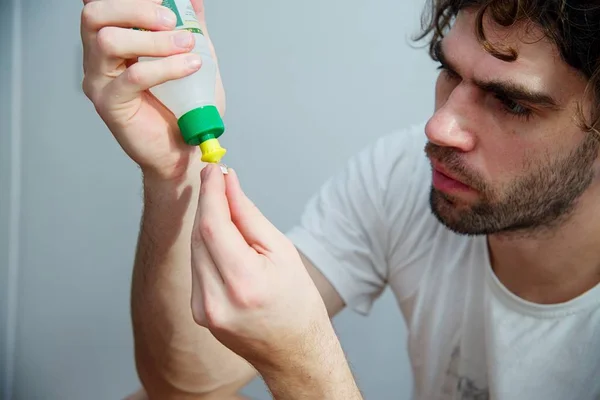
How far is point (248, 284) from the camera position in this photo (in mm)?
621

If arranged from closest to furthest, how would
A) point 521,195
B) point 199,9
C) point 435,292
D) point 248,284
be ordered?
point 248,284 < point 199,9 < point 521,195 < point 435,292

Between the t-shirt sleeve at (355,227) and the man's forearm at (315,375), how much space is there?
42 centimetres

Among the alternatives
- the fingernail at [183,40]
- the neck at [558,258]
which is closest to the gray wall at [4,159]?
the fingernail at [183,40]

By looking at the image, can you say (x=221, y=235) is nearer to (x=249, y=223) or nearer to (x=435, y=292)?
(x=249, y=223)

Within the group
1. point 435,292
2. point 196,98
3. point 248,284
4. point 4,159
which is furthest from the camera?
point 4,159

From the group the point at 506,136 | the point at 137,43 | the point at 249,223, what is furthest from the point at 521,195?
the point at 137,43

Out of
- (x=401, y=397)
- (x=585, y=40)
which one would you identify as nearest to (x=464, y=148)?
(x=585, y=40)

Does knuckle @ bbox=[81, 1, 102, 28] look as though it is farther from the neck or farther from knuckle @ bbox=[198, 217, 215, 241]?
the neck

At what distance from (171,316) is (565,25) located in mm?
676

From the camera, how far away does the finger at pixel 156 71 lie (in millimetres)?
683

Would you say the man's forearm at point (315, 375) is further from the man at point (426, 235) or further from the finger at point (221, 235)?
the finger at point (221, 235)

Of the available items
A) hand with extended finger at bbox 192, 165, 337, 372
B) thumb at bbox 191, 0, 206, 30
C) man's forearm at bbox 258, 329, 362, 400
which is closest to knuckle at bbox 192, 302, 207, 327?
hand with extended finger at bbox 192, 165, 337, 372

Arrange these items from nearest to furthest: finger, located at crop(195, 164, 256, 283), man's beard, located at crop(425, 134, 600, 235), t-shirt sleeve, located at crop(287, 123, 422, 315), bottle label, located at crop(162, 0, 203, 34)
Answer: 1. finger, located at crop(195, 164, 256, 283)
2. bottle label, located at crop(162, 0, 203, 34)
3. man's beard, located at crop(425, 134, 600, 235)
4. t-shirt sleeve, located at crop(287, 123, 422, 315)

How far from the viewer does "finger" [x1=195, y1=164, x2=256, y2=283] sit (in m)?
0.62
